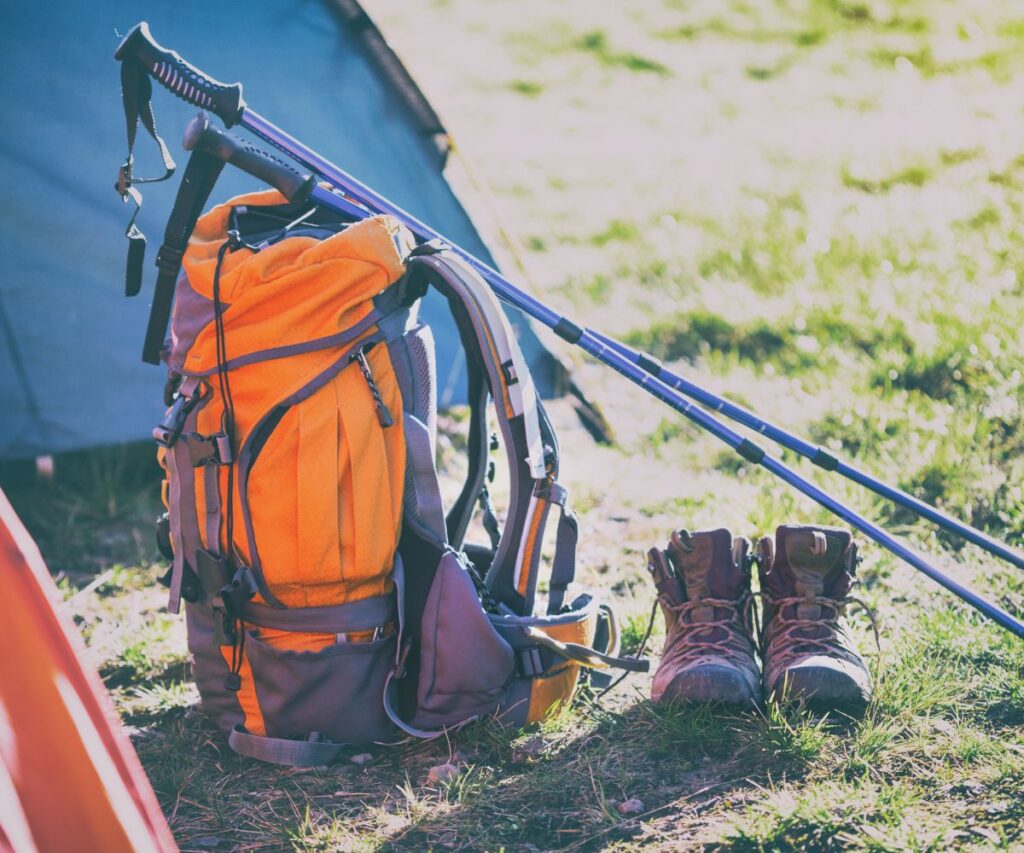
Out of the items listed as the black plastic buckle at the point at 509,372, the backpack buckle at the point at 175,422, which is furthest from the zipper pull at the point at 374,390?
the backpack buckle at the point at 175,422

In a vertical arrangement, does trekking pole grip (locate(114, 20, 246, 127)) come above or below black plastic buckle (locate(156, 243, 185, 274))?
above

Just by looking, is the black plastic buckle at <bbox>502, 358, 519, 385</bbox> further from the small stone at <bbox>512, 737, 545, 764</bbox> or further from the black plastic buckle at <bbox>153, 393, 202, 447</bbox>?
the small stone at <bbox>512, 737, 545, 764</bbox>

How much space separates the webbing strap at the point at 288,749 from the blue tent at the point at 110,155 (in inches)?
72.5

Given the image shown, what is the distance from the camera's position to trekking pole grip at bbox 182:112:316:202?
276 centimetres

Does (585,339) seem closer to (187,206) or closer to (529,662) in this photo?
(529,662)

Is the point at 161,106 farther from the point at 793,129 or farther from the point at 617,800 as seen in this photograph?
the point at 793,129

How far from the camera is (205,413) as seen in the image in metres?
2.77

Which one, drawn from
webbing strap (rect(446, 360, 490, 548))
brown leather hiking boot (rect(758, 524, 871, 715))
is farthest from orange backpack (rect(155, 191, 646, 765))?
brown leather hiking boot (rect(758, 524, 871, 715))

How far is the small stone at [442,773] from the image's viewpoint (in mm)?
2705

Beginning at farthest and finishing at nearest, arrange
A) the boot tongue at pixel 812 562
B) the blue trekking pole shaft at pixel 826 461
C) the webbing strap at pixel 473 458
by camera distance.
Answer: the webbing strap at pixel 473 458 → the blue trekking pole shaft at pixel 826 461 → the boot tongue at pixel 812 562

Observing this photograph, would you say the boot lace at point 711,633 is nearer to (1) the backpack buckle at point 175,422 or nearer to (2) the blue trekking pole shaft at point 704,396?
(2) the blue trekking pole shaft at point 704,396

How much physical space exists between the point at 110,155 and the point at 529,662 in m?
2.38

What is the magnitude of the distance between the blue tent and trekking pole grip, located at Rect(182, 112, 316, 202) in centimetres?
129

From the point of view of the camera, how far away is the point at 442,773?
2.73 metres
